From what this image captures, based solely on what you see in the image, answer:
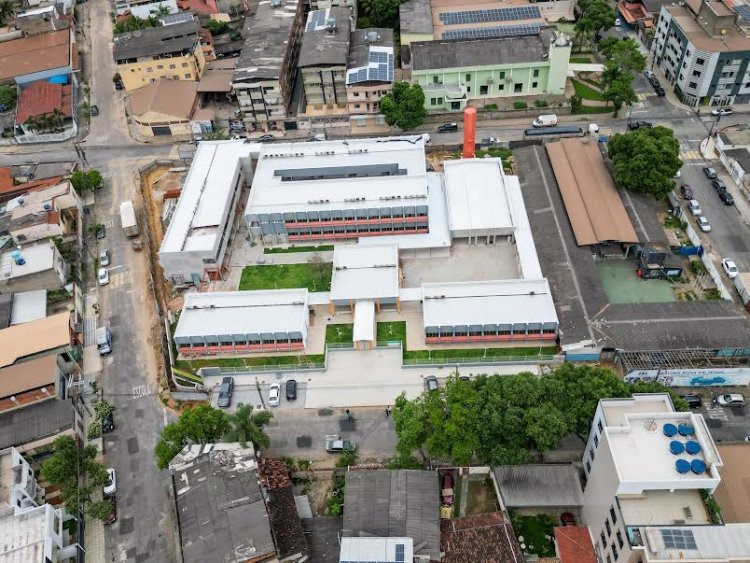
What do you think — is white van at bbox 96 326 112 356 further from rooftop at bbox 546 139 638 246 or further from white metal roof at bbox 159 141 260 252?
rooftop at bbox 546 139 638 246

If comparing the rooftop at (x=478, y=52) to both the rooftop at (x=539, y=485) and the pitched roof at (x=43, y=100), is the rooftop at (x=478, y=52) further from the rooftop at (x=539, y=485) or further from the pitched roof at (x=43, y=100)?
the rooftop at (x=539, y=485)

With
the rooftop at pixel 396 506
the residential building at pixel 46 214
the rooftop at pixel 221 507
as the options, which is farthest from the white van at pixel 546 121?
the residential building at pixel 46 214

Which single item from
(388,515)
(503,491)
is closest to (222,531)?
(388,515)

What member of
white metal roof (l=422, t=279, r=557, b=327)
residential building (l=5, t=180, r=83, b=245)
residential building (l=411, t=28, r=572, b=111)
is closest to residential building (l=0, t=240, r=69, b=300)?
residential building (l=5, t=180, r=83, b=245)

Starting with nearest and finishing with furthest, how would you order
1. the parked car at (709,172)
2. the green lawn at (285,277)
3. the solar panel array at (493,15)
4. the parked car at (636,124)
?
the green lawn at (285,277)
the parked car at (709,172)
the parked car at (636,124)
the solar panel array at (493,15)

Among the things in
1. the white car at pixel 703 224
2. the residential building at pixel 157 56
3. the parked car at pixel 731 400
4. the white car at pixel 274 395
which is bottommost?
the parked car at pixel 731 400

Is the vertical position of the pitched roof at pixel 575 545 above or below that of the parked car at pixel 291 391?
below
